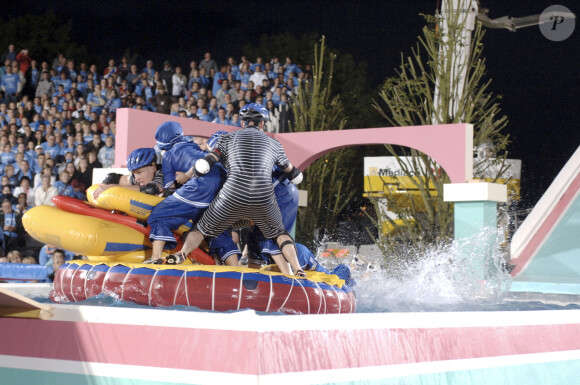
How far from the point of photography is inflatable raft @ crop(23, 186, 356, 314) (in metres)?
4.26

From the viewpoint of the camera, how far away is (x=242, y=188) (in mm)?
4938

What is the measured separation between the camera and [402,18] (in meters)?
29.5

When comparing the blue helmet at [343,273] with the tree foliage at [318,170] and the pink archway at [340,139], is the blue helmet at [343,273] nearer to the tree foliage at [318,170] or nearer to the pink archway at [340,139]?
the pink archway at [340,139]

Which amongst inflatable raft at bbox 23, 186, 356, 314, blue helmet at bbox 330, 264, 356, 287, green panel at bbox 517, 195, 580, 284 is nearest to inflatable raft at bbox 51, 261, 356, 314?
inflatable raft at bbox 23, 186, 356, 314

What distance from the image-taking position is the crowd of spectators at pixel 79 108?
34.9 feet

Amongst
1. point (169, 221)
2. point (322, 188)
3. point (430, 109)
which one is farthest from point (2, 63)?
point (169, 221)

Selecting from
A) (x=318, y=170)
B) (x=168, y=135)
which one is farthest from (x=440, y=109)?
(x=168, y=135)

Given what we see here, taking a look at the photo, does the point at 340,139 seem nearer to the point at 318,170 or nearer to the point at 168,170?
the point at 318,170

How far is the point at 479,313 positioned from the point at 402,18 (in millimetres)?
27299

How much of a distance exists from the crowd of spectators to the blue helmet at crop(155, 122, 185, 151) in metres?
5.46

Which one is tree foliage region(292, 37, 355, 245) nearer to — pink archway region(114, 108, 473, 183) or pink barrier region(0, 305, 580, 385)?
pink archway region(114, 108, 473, 183)

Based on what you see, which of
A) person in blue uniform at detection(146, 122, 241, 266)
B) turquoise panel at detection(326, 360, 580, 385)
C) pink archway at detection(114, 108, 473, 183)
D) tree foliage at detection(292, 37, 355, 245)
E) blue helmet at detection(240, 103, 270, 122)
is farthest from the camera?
tree foliage at detection(292, 37, 355, 245)

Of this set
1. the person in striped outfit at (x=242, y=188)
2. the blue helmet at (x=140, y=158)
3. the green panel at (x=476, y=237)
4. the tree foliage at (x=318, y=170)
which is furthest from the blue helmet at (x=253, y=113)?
the tree foliage at (x=318, y=170)

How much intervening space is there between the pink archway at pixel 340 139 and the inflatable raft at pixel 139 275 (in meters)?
1.84
